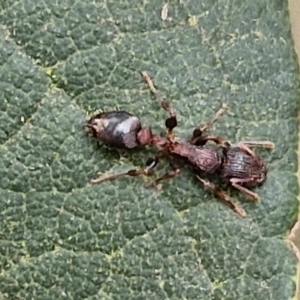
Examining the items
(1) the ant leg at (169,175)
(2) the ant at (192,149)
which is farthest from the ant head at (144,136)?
(1) the ant leg at (169,175)

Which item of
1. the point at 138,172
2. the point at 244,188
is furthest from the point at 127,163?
the point at 244,188

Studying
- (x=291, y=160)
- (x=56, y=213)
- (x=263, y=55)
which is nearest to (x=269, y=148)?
(x=291, y=160)

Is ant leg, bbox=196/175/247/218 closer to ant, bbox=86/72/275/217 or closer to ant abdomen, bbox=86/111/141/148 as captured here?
ant, bbox=86/72/275/217

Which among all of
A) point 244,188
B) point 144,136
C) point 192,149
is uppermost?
point 144,136

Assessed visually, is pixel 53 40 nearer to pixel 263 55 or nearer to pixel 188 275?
pixel 263 55

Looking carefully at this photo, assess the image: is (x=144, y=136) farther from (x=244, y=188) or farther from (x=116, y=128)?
(x=244, y=188)

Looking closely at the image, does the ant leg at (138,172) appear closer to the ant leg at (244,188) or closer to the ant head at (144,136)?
the ant head at (144,136)
